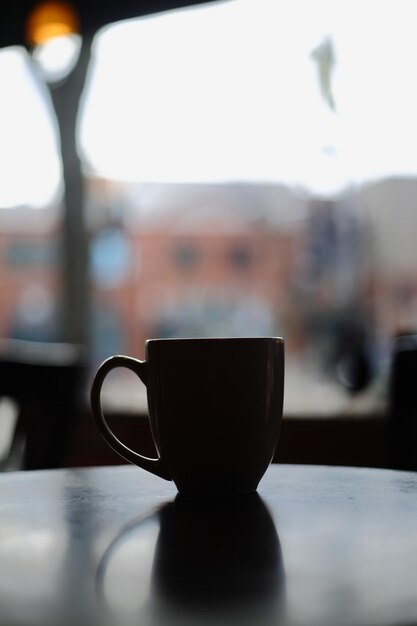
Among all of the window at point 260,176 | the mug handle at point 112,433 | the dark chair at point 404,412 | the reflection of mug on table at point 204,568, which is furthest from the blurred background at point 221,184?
the reflection of mug on table at point 204,568

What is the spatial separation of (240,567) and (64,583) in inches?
3.9

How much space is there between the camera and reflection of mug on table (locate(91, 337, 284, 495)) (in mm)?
682

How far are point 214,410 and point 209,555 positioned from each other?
0.64 ft

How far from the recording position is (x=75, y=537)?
55 centimetres

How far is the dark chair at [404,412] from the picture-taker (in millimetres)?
1215

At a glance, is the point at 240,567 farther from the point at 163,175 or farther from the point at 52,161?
the point at 52,161

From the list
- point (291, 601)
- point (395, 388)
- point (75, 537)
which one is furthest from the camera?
point (395, 388)

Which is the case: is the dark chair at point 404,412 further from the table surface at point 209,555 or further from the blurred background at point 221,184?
the blurred background at point 221,184

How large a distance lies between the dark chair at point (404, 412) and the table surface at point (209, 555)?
445 millimetres

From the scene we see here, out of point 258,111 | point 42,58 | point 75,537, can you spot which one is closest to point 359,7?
point 258,111

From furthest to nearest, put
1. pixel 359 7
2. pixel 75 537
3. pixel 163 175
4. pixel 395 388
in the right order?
pixel 163 175 < pixel 359 7 < pixel 395 388 < pixel 75 537

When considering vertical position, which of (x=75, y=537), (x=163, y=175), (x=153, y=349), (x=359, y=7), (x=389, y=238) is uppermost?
(x=359, y=7)

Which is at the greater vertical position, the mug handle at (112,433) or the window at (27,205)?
the window at (27,205)

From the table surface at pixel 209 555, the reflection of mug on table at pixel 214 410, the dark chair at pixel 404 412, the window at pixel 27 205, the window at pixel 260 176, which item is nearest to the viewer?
the table surface at pixel 209 555
